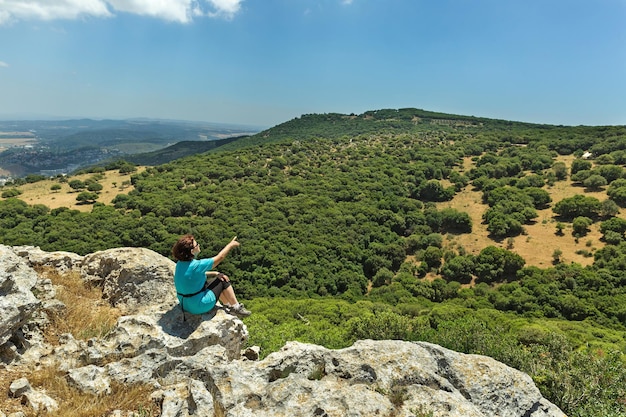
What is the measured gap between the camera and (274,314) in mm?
29703

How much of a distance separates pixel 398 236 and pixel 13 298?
193ft

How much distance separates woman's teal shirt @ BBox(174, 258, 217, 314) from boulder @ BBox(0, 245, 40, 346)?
2353mm

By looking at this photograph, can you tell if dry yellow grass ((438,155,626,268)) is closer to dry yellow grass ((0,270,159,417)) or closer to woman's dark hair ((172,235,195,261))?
woman's dark hair ((172,235,195,261))

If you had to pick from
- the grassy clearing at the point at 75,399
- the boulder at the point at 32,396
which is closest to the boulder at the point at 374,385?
the grassy clearing at the point at 75,399

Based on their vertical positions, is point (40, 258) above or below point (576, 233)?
above

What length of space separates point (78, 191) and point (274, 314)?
5117 cm

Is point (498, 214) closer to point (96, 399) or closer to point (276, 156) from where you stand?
point (276, 156)

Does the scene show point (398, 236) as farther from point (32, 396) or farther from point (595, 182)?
point (32, 396)

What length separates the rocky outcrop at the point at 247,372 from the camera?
16.1ft

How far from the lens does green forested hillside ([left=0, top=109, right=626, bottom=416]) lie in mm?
20812

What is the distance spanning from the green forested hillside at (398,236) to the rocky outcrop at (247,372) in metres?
4.30

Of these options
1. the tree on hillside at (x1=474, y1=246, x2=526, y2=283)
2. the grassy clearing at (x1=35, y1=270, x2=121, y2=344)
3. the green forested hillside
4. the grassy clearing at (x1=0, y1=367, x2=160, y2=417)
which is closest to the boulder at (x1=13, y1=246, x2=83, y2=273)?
the grassy clearing at (x1=35, y1=270, x2=121, y2=344)

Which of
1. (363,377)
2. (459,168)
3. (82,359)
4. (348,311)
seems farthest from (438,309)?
(459,168)

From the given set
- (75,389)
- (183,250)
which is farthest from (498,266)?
(75,389)
